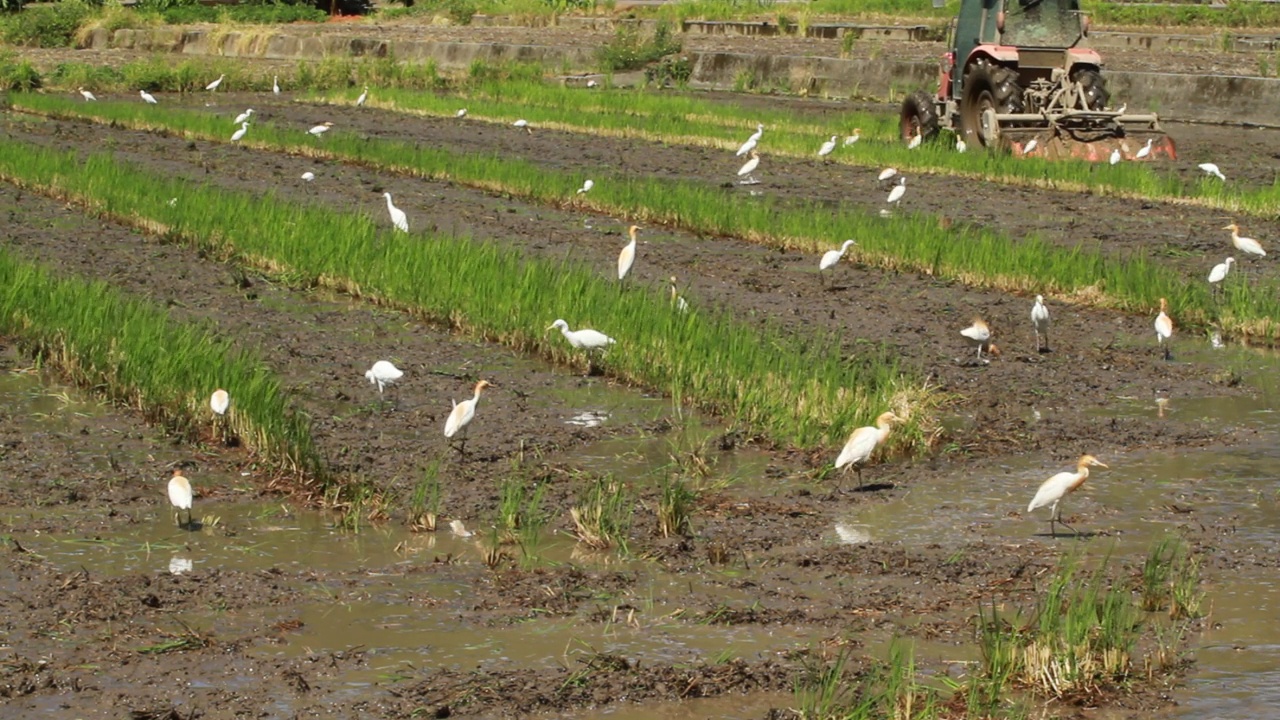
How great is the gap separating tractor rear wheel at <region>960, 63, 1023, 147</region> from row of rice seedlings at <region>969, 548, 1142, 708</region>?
12.1m

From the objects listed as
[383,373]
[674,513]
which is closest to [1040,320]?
[383,373]

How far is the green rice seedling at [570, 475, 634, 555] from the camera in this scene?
6.10 metres

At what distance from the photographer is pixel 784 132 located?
66.0 ft

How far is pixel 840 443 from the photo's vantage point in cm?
743

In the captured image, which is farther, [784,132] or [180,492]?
[784,132]

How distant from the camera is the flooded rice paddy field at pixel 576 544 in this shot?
492 centimetres

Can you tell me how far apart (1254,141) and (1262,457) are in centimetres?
1314

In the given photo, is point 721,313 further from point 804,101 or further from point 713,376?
point 804,101

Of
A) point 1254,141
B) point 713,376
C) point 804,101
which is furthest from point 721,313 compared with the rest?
point 804,101

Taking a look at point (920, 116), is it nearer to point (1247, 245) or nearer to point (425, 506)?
point (1247, 245)

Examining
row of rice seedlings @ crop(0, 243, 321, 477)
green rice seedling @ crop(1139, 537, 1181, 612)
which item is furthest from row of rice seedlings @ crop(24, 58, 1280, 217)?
green rice seedling @ crop(1139, 537, 1181, 612)

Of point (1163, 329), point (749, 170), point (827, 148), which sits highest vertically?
point (1163, 329)

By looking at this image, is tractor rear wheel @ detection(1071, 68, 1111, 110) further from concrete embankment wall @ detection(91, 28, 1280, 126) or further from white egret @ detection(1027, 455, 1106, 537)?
white egret @ detection(1027, 455, 1106, 537)

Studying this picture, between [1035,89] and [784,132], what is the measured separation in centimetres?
360
